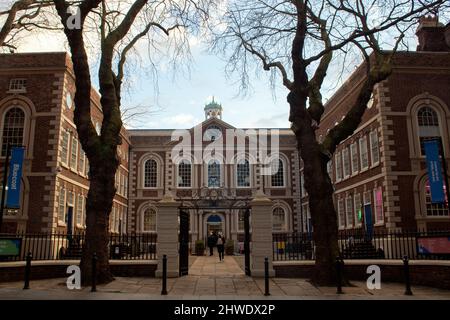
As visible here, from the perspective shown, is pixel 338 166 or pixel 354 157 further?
pixel 338 166

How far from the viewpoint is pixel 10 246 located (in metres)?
13.8

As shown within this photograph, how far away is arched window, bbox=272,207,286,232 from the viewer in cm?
4134

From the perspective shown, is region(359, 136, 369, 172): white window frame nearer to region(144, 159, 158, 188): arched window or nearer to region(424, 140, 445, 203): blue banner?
region(424, 140, 445, 203): blue banner

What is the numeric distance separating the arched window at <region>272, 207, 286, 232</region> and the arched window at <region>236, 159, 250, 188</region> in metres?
3.88

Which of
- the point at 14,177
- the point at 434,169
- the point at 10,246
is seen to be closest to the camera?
the point at 10,246

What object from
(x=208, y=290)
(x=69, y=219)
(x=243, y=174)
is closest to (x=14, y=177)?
(x=69, y=219)

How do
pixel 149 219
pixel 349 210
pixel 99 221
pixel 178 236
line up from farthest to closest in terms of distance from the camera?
pixel 149 219, pixel 349 210, pixel 178 236, pixel 99 221

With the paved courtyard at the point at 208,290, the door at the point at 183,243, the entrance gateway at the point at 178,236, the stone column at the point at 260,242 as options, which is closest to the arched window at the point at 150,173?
the door at the point at 183,243

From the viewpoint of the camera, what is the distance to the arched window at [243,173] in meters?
42.1

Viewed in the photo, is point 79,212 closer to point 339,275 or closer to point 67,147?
point 67,147

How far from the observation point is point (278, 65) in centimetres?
1505

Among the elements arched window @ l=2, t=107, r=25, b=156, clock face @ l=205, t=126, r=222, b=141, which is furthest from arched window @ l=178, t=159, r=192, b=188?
arched window @ l=2, t=107, r=25, b=156

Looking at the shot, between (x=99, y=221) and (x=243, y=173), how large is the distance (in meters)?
29.9

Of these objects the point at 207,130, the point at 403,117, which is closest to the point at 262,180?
the point at 207,130
